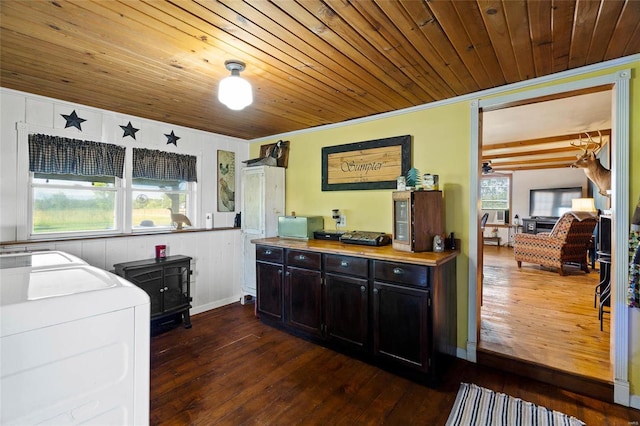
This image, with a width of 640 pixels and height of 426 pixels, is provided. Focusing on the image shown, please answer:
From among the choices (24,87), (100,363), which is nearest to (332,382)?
(100,363)

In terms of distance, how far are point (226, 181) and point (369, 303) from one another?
2.67 meters

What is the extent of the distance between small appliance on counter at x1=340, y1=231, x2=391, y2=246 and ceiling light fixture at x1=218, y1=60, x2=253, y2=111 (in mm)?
1568

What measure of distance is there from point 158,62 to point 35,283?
162cm

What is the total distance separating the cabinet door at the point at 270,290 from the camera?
3.25 metres

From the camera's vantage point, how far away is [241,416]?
1965 millimetres

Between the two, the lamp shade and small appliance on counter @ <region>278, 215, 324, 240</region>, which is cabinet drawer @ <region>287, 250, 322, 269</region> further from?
the lamp shade

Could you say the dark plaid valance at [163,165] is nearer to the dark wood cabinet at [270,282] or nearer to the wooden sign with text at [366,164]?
the dark wood cabinet at [270,282]

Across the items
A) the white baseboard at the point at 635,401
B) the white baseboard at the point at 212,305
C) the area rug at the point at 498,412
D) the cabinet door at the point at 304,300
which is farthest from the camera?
the white baseboard at the point at 212,305

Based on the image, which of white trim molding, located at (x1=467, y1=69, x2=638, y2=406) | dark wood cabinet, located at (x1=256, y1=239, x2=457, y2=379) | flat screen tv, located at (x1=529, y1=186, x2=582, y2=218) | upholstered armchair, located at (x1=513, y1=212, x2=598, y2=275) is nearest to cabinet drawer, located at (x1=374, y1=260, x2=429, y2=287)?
dark wood cabinet, located at (x1=256, y1=239, x2=457, y2=379)

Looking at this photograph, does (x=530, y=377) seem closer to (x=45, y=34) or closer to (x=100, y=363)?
(x=100, y=363)

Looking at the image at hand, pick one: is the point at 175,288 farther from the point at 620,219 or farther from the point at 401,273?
the point at 620,219

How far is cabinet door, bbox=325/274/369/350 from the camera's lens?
2.60 m

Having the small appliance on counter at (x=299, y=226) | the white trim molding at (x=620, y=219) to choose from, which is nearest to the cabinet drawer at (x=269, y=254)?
the small appliance on counter at (x=299, y=226)

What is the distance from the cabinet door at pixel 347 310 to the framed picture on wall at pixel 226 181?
205cm
